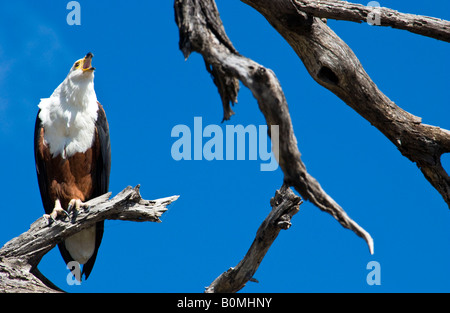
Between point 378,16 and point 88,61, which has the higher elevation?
point 88,61

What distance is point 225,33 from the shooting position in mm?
3748

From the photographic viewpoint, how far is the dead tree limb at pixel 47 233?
4820mm

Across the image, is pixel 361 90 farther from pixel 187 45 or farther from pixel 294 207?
pixel 187 45

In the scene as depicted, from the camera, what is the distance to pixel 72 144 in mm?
5820

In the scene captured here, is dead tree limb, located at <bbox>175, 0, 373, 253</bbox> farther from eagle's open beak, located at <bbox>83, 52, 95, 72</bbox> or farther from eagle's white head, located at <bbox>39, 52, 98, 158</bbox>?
eagle's open beak, located at <bbox>83, 52, 95, 72</bbox>

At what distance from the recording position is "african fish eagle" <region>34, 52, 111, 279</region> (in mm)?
5824

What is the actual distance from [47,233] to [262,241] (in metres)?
2.11

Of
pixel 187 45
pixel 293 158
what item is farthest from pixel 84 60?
pixel 293 158

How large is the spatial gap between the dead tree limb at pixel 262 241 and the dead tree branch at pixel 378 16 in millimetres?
1510

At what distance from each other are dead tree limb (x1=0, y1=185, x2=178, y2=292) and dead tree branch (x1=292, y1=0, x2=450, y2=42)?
2095mm

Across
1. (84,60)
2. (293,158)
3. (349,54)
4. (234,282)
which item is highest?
(84,60)

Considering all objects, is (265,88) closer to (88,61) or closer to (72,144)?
(72,144)


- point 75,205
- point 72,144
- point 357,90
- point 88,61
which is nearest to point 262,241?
point 357,90
